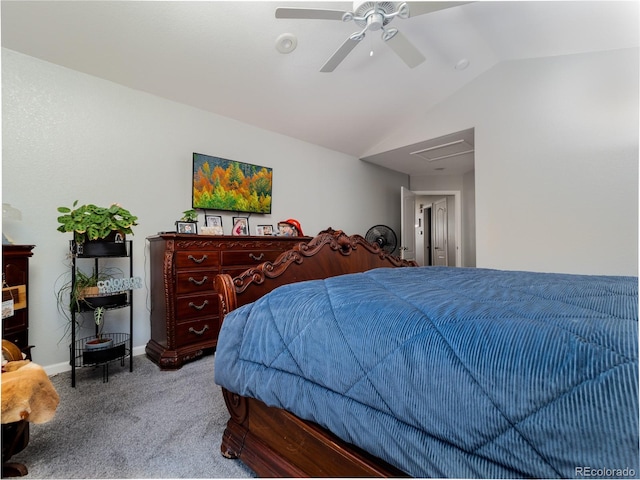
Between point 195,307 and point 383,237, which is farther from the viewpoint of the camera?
point 383,237

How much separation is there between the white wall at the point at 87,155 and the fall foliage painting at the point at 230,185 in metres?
0.10

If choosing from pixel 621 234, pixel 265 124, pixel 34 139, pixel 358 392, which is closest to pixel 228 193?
pixel 265 124

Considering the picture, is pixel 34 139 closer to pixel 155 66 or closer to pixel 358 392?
pixel 155 66

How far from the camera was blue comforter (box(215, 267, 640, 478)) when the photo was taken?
49 centimetres

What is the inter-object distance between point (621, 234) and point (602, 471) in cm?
303

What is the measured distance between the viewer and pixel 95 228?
6.29ft

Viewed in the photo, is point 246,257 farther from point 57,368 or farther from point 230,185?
point 57,368

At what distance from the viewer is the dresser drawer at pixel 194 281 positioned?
229 cm

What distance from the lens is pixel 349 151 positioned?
437 centimetres

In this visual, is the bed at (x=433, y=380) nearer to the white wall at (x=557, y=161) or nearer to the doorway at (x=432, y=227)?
the white wall at (x=557, y=161)

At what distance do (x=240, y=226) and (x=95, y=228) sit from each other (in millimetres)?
1329

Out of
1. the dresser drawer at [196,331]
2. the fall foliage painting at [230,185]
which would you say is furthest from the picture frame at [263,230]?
the dresser drawer at [196,331]

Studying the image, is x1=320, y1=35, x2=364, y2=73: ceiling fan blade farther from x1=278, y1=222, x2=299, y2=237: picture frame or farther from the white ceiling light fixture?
x1=278, y1=222, x2=299, y2=237: picture frame

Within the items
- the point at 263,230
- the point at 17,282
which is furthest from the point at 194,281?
the point at 263,230
